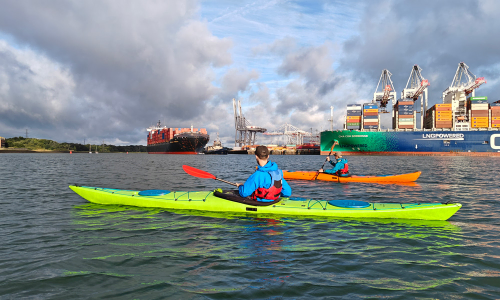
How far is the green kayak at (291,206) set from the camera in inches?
Result: 239

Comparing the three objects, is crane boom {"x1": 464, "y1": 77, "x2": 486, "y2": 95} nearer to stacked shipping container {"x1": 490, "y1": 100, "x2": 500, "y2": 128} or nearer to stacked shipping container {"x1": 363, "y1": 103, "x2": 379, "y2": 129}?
stacked shipping container {"x1": 490, "y1": 100, "x2": 500, "y2": 128}

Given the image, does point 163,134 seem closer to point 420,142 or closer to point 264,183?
point 420,142

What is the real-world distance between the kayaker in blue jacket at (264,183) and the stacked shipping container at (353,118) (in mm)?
58967

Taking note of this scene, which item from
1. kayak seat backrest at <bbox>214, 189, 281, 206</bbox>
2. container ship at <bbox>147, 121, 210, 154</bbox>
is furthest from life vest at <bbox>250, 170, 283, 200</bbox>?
container ship at <bbox>147, 121, 210, 154</bbox>

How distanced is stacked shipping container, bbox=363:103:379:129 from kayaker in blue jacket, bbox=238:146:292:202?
58.9m

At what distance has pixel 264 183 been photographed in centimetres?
616

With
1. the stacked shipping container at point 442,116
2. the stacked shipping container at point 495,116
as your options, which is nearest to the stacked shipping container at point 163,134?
the stacked shipping container at point 442,116

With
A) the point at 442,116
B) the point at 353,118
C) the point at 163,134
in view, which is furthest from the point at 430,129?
the point at 163,134

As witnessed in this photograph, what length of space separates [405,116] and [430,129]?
5787 mm

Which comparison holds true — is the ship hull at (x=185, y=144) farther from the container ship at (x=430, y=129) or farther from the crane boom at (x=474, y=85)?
the crane boom at (x=474, y=85)

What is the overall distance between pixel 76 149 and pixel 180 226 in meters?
157

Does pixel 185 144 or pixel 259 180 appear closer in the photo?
pixel 259 180

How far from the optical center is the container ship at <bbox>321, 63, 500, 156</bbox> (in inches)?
2149

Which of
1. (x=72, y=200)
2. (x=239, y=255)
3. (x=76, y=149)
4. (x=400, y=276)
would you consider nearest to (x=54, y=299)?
(x=239, y=255)
